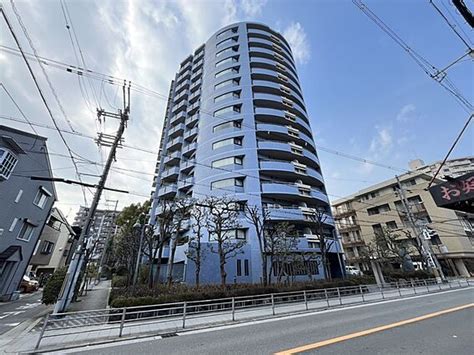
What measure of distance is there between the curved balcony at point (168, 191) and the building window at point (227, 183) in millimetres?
6992

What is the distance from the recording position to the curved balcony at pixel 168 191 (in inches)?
1072

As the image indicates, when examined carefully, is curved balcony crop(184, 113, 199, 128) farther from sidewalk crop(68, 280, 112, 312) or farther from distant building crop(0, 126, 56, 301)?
sidewalk crop(68, 280, 112, 312)

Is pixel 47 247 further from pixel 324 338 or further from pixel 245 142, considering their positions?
pixel 324 338

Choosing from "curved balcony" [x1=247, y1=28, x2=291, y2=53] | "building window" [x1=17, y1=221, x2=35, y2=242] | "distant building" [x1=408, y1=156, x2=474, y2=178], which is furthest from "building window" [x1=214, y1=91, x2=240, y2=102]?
"distant building" [x1=408, y1=156, x2=474, y2=178]

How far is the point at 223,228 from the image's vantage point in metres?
19.0

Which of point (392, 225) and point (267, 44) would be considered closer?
point (392, 225)

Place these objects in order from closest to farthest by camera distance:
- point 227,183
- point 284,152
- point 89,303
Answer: point 89,303
point 227,183
point 284,152

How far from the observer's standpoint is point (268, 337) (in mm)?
6113

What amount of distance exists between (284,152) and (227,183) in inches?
322

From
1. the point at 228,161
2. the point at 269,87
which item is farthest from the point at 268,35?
the point at 228,161

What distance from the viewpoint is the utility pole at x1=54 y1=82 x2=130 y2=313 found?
855cm

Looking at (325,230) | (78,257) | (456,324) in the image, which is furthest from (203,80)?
(456,324)

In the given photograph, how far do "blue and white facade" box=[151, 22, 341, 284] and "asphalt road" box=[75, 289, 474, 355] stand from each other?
39.3ft

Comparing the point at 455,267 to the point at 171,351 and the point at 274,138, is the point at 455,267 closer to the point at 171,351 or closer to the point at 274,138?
the point at 274,138
